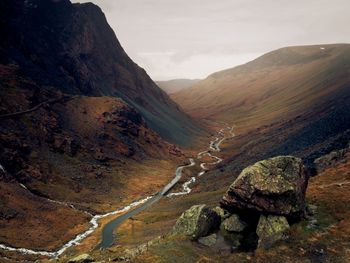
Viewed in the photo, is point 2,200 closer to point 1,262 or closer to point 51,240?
point 51,240

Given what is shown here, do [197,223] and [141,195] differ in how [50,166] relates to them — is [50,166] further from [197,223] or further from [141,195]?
[197,223]

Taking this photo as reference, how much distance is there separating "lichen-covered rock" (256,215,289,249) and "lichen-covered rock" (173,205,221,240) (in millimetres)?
8085

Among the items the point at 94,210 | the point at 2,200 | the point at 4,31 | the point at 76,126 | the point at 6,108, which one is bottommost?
the point at 94,210

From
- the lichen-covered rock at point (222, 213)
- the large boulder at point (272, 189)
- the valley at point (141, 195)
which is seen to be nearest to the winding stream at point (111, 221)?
the valley at point (141, 195)

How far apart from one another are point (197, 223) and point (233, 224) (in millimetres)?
6626

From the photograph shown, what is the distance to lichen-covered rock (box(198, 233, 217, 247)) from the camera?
60.5m

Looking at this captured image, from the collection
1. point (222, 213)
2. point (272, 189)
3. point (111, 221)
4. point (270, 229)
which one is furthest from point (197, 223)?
point (111, 221)

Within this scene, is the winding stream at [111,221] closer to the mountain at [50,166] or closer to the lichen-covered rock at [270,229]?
the mountain at [50,166]

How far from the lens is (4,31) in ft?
628

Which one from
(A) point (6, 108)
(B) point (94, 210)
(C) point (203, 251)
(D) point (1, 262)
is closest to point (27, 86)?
(A) point (6, 108)

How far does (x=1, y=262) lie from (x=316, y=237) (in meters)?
63.5

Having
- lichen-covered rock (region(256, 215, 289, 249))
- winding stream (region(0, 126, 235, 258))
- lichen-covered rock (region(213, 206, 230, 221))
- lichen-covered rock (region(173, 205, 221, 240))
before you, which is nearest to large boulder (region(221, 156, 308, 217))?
lichen-covered rock (region(256, 215, 289, 249))

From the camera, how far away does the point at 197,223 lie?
Result: 62219mm

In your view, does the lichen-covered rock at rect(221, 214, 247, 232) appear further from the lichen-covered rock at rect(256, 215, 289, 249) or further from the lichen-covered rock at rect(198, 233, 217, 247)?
the lichen-covered rock at rect(256, 215, 289, 249)
